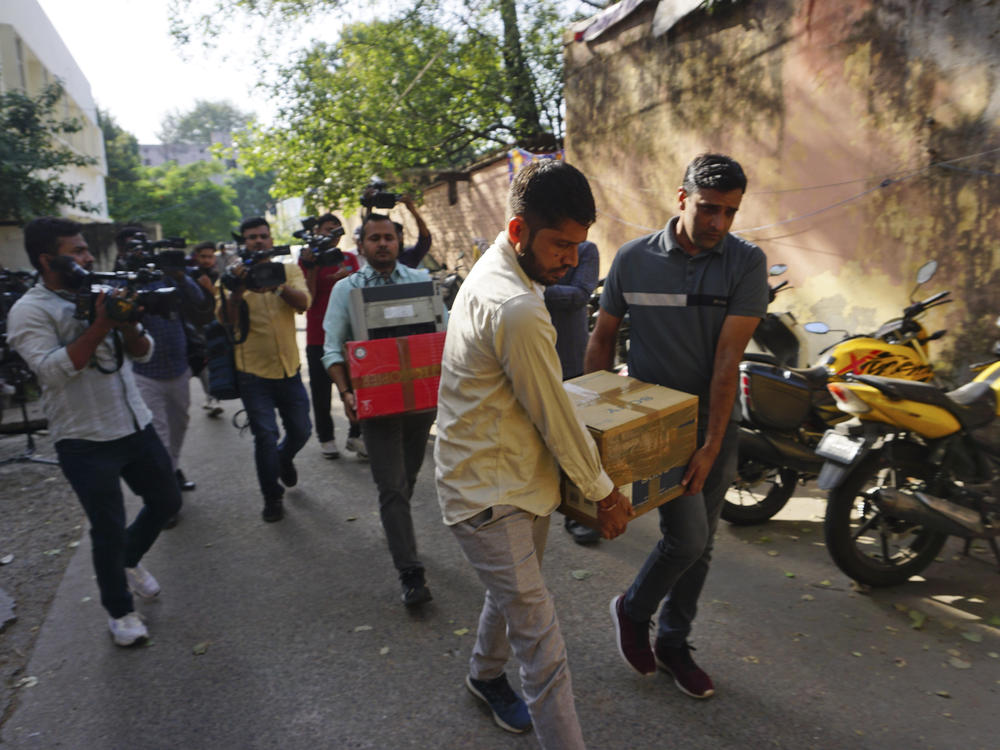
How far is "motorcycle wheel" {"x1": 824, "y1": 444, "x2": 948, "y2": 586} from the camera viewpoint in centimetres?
356

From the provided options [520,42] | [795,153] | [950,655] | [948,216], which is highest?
[520,42]

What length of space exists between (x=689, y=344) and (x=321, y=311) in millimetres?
3940

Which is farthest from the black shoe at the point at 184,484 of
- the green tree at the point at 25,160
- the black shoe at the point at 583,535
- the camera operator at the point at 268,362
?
the green tree at the point at 25,160

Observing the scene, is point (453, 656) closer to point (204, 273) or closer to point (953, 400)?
point (953, 400)

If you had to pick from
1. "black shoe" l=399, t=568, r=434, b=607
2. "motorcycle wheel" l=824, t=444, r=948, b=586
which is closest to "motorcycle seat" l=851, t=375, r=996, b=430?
"motorcycle wheel" l=824, t=444, r=948, b=586

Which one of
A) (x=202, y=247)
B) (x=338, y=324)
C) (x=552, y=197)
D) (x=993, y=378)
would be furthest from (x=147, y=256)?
(x=993, y=378)

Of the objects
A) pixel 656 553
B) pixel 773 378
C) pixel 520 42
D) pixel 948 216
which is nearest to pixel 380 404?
pixel 656 553

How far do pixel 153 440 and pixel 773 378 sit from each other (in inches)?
137

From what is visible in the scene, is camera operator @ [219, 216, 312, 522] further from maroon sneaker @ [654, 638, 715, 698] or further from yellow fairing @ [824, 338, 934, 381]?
yellow fairing @ [824, 338, 934, 381]

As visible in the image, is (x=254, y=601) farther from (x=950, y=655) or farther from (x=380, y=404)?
(x=950, y=655)

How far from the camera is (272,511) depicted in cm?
497

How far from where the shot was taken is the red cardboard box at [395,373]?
3361mm

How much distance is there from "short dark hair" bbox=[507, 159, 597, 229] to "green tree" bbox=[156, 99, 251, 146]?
347 feet

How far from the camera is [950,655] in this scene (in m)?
3.10
